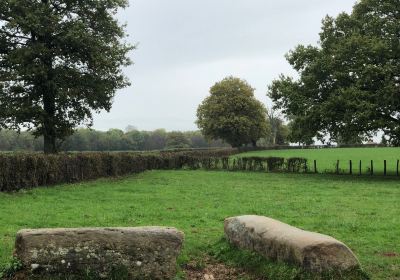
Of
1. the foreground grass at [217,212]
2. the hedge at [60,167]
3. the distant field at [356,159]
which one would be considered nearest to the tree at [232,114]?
the distant field at [356,159]

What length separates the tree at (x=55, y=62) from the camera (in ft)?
101

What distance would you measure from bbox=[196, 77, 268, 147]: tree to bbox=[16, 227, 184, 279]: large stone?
7300cm

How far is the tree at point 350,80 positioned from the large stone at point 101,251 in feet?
78.9

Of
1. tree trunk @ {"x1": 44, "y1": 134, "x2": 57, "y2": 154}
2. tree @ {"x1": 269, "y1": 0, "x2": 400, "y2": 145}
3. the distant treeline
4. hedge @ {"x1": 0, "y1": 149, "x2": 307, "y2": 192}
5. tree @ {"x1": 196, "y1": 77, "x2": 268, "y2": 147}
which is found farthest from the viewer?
the distant treeline

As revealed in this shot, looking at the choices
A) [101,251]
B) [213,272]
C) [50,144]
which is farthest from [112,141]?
[101,251]

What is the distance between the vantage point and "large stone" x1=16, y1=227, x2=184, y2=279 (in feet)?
22.7

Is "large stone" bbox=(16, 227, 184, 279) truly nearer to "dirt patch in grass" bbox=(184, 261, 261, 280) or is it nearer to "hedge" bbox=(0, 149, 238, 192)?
"dirt patch in grass" bbox=(184, 261, 261, 280)

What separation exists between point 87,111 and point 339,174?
2042cm

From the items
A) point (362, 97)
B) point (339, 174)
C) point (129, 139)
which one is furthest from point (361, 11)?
point (129, 139)

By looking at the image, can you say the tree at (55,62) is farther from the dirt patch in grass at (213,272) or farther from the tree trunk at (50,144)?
the dirt patch in grass at (213,272)

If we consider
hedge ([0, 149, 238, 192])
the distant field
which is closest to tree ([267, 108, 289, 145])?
the distant field

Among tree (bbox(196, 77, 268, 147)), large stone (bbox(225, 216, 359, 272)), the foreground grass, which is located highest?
tree (bbox(196, 77, 268, 147))

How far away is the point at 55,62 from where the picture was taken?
33094 mm

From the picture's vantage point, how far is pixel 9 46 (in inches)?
1278
